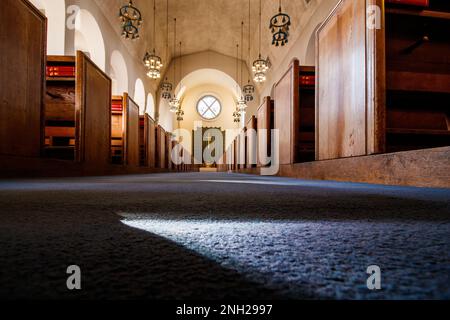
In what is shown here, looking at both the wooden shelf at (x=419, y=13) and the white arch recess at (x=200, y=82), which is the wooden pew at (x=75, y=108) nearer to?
the wooden shelf at (x=419, y=13)

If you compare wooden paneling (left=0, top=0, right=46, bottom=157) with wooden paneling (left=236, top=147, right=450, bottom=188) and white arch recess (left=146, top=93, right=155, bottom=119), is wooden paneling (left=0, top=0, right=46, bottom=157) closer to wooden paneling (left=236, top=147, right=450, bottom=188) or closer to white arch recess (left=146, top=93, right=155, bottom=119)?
wooden paneling (left=236, top=147, right=450, bottom=188)

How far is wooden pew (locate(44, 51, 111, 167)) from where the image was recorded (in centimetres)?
340

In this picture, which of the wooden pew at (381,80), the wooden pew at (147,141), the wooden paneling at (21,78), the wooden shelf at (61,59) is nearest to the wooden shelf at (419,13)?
the wooden pew at (381,80)

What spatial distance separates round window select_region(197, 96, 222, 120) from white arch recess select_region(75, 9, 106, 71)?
9404 mm

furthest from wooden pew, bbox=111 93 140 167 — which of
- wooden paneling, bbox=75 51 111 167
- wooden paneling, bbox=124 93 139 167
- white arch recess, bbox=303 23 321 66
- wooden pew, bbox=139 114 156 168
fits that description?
white arch recess, bbox=303 23 321 66

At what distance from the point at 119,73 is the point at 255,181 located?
8.45m

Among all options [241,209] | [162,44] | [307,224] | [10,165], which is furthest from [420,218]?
[162,44]

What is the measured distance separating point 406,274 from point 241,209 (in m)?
0.47

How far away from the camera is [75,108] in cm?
338

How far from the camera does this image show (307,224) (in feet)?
1.74

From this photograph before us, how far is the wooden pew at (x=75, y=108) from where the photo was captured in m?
3.40

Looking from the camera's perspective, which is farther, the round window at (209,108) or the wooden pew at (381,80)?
the round window at (209,108)

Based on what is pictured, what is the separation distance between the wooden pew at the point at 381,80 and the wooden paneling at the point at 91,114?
2.75 metres
